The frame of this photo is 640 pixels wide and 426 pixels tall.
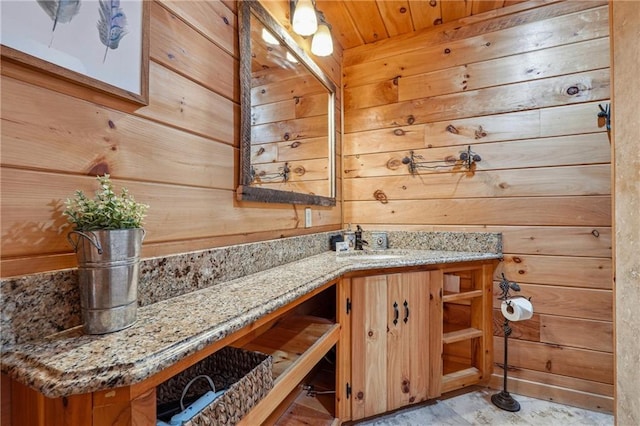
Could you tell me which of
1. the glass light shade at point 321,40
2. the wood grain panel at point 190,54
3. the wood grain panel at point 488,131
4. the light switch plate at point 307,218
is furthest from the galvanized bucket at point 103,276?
the wood grain panel at point 488,131

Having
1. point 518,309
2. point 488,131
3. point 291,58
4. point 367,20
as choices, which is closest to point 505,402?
point 518,309

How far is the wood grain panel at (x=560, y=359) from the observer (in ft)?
5.19

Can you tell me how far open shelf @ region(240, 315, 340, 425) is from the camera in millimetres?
821

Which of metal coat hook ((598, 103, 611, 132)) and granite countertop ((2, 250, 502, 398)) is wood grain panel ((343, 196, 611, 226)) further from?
granite countertop ((2, 250, 502, 398))

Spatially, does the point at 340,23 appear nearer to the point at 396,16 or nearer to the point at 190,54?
the point at 396,16

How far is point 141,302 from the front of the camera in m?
0.76

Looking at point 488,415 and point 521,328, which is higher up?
point 521,328

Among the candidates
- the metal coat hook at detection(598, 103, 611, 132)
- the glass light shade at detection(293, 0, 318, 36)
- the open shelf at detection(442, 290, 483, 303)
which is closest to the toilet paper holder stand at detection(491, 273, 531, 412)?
the open shelf at detection(442, 290, 483, 303)

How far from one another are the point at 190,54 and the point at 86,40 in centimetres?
34

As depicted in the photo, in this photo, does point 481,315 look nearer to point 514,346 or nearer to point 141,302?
point 514,346

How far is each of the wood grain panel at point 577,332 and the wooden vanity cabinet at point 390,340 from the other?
72cm

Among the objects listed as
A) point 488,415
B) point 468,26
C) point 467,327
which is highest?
point 468,26

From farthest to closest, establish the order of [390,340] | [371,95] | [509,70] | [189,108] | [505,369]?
[371,95], [509,70], [505,369], [390,340], [189,108]

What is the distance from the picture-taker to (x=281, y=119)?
1491 mm
